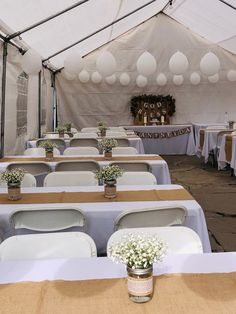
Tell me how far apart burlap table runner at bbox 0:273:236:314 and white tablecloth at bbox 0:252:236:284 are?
45mm

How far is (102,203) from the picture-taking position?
2896 millimetres

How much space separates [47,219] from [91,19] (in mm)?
5994

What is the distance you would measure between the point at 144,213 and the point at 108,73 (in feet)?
16.7

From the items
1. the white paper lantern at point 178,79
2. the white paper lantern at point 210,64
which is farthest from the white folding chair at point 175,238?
the white paper lantern at point 178,79

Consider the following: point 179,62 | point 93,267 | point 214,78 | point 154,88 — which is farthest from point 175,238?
point 154,88

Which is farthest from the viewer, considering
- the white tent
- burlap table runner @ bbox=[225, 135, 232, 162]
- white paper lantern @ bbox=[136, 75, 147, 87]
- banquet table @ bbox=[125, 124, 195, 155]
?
white paper lantern @ bbox=[136, 75, 147, 87]

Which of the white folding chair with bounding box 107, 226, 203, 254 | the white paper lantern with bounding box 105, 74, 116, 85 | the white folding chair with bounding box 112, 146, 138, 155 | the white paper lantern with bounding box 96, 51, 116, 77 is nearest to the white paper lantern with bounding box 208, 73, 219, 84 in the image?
the white paper lantern with bounding box 105, 74, 116, 85

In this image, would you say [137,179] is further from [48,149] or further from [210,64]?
[210,64]

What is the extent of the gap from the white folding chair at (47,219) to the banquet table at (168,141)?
8648mm

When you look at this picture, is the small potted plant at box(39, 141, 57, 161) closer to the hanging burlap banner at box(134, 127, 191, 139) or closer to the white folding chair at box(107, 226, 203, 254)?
the white folding chair at box(107, 226, 203, 254)

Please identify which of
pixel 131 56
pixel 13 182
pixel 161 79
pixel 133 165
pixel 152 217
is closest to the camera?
pixel 152 217

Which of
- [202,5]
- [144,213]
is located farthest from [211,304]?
[202,5]

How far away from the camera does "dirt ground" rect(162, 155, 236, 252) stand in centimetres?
436

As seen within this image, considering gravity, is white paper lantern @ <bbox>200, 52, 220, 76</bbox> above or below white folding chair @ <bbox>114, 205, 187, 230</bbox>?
above
